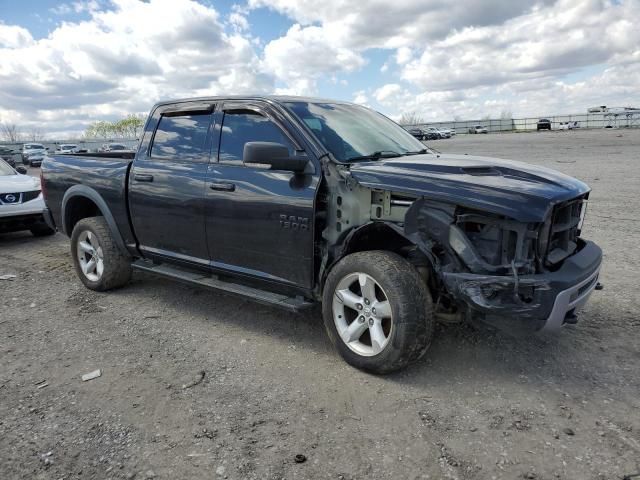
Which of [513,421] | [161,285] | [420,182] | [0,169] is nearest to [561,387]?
[513,421]

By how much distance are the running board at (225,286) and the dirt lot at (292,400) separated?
1.29ft

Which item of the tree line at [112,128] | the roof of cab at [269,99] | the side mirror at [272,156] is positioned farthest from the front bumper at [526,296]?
the tree line at [112,128]

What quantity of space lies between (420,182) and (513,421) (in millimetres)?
1544

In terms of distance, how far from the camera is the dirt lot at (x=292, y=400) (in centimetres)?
261

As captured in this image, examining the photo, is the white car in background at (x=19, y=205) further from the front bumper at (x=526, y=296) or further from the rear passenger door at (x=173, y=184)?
the front bumper at (x=526, y=296)

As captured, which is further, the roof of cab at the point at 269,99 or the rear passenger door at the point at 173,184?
the rear passenger door at the point at 173,184

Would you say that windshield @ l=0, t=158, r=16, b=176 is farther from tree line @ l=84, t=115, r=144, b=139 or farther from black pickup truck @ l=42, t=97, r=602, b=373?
tree line @ l=84, t=115, r=144, b=139

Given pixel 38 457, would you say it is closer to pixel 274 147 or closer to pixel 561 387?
pixel 274 147

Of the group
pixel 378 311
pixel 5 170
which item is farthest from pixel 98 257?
pixel 5 170

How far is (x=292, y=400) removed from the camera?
321 centimetres

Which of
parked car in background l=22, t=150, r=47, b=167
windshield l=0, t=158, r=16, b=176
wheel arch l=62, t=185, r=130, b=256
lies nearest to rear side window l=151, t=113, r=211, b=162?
wheel arch l=62, t=185, r=130, b=256

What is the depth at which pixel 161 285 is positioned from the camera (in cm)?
571

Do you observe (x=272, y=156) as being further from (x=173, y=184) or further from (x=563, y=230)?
(x=563, y=230)

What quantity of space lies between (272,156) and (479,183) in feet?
4.54
